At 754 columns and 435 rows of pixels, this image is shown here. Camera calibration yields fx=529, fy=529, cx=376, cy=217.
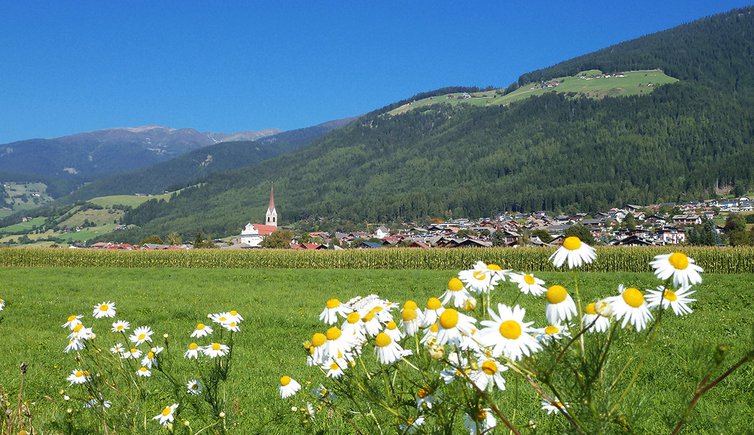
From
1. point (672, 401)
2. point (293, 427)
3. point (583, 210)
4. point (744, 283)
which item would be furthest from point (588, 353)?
point (583, 210)

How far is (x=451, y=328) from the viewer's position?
75.5 inches

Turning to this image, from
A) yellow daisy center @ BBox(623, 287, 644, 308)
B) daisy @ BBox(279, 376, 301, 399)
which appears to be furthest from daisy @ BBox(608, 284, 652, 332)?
daisy @ BBox(279, 376, 301, 399)

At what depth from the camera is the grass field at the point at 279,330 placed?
5629mm

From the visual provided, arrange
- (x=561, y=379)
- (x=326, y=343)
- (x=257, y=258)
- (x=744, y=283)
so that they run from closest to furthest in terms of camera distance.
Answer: (x=561, y=379), (x=326, y=343), (x=744, y=283), (x=257, y=258)

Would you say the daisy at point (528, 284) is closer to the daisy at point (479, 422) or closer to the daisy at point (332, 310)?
the daisy at point (479, 422)

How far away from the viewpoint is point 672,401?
6285 mm

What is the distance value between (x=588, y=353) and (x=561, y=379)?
252mm

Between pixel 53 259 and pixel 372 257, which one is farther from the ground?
pixel 53 259

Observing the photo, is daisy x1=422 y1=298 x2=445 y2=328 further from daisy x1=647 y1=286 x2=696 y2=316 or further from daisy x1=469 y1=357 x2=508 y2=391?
daisy x1=647 y1=286 x2=696 y2=316

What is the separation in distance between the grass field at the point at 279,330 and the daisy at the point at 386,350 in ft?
2.62

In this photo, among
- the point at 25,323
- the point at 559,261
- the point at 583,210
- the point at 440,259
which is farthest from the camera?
the point at 583,210

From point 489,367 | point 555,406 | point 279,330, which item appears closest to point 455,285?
point 489,367

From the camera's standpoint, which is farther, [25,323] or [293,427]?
[25,323]

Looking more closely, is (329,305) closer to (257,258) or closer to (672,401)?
(672,401)
